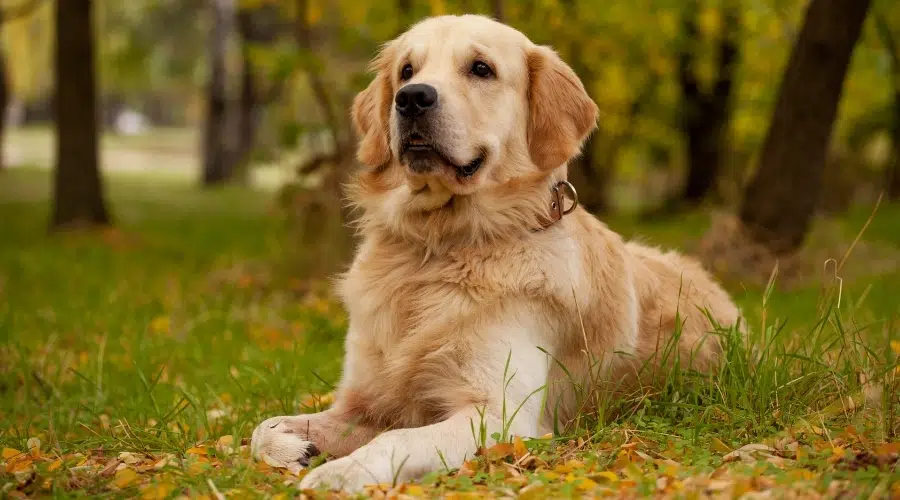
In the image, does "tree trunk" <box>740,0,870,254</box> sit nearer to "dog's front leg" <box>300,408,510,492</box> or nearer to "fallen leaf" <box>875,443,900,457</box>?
"fallen leaf" <box>875,443,900,457</box>

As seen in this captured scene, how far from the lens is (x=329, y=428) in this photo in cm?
342

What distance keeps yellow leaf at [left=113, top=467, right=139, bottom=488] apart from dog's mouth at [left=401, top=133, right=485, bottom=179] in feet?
4.65

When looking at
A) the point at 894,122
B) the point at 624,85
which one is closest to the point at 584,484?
the point at 624,85

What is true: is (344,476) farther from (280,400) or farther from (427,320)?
(280,400)

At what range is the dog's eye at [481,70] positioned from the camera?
3.57m

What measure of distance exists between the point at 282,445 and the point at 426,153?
1.15 metres

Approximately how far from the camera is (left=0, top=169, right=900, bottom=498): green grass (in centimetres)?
281

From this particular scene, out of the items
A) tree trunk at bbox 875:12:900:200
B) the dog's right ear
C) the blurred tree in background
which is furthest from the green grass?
tree trunk at bbox 875:12:900:200

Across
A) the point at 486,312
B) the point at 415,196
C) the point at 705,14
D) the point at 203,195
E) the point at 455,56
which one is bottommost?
the point at 203,195

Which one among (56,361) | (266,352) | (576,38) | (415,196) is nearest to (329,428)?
(415,196)

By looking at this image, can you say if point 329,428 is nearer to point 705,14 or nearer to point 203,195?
point 705,14

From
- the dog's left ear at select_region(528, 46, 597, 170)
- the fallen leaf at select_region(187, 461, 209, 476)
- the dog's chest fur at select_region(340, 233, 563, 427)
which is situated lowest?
the fallen leaf at select_region(187, 461, 209, 476)

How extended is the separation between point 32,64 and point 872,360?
64.6ft

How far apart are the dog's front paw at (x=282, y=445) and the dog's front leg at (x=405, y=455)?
1.07ft
